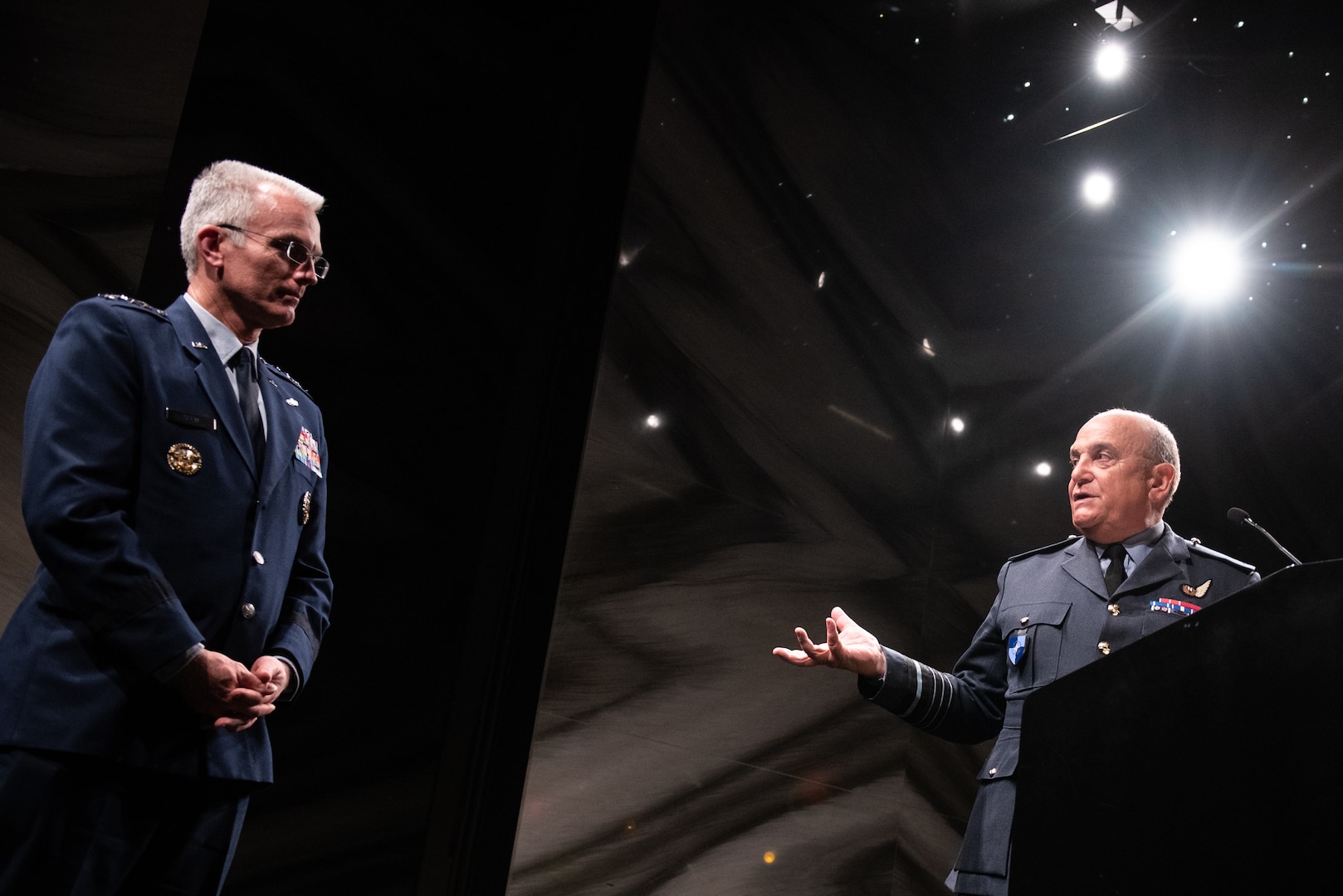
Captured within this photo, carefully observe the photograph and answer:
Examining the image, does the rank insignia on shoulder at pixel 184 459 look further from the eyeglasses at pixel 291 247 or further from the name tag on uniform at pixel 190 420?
the eyeglasses at pixel 291 247

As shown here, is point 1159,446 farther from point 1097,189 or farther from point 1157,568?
point 1097,189

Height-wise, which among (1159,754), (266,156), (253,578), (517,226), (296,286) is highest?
(517,226)

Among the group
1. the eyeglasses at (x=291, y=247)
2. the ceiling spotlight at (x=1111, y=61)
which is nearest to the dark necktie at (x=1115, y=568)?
the eyeglasses at (x=291, y=247)

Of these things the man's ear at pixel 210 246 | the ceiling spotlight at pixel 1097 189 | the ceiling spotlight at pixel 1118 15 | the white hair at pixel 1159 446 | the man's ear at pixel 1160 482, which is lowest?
the man's ear at pixel 210 246

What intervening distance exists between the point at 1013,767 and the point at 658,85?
2.10 meters

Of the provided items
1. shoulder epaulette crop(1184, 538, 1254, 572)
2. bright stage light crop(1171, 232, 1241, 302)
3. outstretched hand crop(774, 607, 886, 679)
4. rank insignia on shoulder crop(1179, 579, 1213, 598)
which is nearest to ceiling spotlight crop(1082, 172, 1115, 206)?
bright stage light crop(1171, 232, 1241, 302)

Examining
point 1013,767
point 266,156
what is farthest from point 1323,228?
point 266,156

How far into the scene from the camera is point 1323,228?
339 cm

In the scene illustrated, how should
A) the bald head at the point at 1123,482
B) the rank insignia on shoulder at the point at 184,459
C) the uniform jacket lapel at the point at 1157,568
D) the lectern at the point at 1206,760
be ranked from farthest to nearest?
the bald head at the point at 1123,482, the uniform jacket lapel at the point at 1157,568, the rank insignia on shoulder at the point at 184,459, the lectern at the point at 1206,760

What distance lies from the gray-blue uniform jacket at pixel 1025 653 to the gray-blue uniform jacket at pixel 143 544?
3.77 feet

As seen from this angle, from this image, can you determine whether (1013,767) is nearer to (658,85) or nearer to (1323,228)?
(658,85)

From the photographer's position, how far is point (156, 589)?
1334 millimetres

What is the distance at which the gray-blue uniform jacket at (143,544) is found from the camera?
131 centimetres

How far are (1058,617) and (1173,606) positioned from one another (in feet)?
0.68
